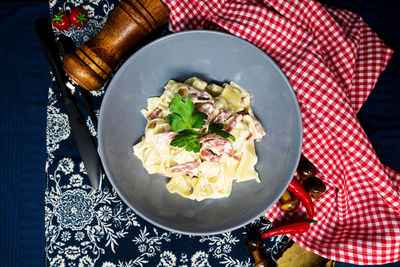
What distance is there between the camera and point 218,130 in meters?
1.17

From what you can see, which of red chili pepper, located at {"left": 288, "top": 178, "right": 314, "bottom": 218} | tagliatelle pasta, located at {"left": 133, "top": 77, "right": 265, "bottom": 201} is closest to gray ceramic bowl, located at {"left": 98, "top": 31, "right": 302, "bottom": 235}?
tagliatelle pasta, located at {"left": 133, "top": 77, "right": 265, "bottom": 201}

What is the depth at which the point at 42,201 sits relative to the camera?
1474 millimetres

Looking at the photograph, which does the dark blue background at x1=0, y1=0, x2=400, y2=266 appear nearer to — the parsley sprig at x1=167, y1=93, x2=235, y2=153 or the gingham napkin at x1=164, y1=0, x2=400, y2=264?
the gingham napkin at x1=164, y1=0, x2=400, y2=264

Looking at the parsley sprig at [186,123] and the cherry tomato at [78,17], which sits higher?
the cherry tomato at [78,17]

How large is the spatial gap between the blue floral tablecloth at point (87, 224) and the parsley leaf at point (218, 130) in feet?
1.78

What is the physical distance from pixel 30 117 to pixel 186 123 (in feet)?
2.65

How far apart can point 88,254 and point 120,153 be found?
1.66 feet

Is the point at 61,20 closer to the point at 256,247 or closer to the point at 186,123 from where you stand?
the point at 186,123

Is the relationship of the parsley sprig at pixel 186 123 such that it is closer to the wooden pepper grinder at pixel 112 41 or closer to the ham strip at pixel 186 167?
the ham strip at pixel 186 167

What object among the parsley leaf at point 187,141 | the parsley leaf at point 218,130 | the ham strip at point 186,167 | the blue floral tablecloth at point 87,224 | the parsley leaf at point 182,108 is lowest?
the blue floral tablecloth at point 87,224

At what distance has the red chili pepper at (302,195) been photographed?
4.58 feet

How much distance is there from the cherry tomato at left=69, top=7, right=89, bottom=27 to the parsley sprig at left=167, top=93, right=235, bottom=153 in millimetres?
606

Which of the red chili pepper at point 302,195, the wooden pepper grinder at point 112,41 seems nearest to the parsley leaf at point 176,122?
the wooden pepper grinder at point 112,41

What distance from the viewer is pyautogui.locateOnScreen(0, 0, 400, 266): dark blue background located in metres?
1.48
